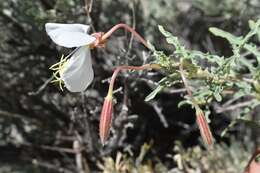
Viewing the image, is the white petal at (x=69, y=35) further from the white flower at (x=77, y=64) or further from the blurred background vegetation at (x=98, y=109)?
the blurred background vegetation at (x=98, y=109)

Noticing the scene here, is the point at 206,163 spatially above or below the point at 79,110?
below

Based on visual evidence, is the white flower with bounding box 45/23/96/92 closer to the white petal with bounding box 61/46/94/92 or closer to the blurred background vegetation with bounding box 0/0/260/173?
the white petal with bounding box 61/46/94/92

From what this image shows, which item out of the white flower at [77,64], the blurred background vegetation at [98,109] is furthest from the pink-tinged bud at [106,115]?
the blurred background vegetation at [98,109]

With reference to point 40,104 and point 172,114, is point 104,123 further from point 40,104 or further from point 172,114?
point 172,114

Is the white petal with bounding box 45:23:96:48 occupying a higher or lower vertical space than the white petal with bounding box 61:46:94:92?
higher

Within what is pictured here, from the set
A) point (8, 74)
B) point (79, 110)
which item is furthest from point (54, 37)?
point (8, 74)

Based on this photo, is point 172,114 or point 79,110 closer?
point 79,110

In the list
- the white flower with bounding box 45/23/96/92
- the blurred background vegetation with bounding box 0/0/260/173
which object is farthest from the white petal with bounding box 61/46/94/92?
the blurred background vegetation with bounding box 0/0/260/173
